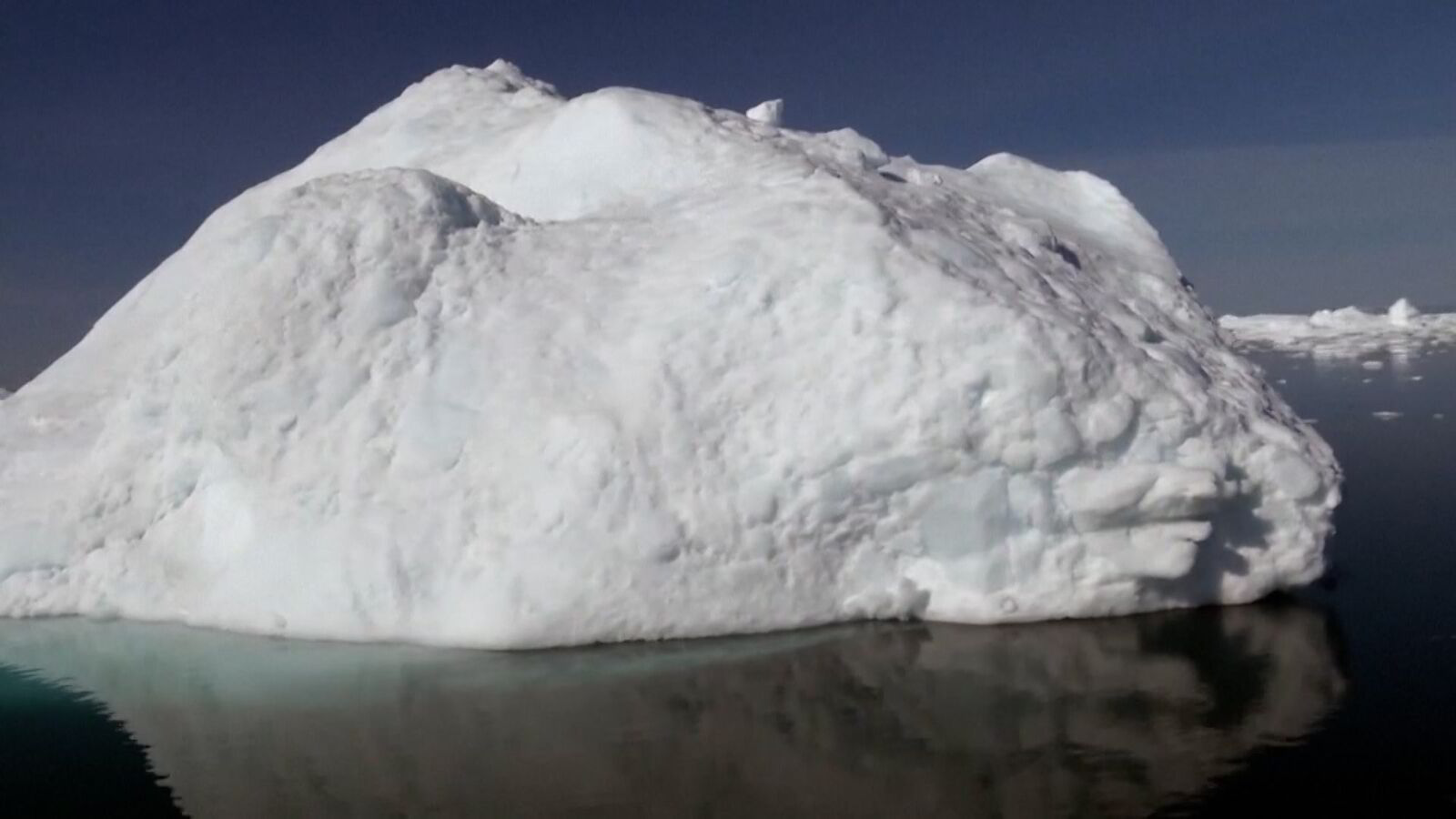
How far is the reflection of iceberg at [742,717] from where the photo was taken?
27.0 feet

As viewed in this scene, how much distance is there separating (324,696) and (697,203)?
24.2 feet

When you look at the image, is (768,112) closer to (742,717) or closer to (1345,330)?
(742,717)

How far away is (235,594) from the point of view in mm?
13086

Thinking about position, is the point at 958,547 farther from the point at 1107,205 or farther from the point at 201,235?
the point at 201,235

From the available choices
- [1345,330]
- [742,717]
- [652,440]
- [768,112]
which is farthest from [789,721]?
[1345,330]

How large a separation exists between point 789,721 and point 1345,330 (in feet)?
252

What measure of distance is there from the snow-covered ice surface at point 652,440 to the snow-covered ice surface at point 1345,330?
53.4m

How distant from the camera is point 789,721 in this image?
9.59 meters

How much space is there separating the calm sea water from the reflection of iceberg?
30 mm

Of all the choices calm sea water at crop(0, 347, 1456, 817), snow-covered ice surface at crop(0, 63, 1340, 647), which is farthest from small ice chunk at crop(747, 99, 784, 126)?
calm sea water at crop(0, 347, 1456, 817)

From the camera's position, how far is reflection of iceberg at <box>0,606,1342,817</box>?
27.0ft

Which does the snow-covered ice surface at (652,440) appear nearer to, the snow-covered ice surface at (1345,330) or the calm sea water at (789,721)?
the calm sea water at (789,721)

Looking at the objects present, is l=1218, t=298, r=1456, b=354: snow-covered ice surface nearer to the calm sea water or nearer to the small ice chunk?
the small ice chunk

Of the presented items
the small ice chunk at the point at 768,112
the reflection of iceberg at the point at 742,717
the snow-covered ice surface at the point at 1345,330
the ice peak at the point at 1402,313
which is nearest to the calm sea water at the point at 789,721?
the reflection of iceberg at the point at 742,717
